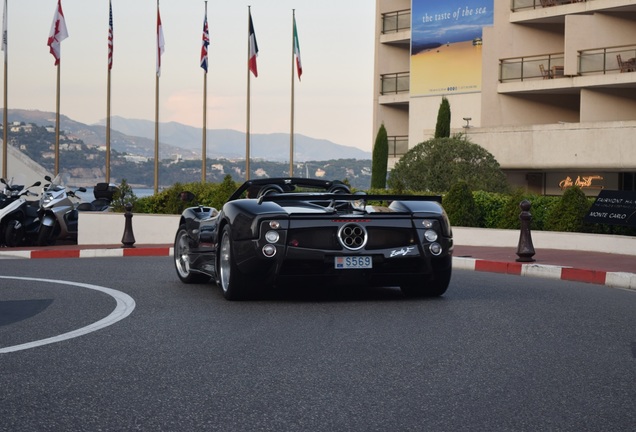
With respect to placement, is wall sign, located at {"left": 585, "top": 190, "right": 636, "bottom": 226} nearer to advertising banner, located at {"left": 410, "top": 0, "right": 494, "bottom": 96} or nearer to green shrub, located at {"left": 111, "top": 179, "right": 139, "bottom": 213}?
green shrub, located at {"left": 111, "top": 179, "right": 139, "bottom": 213}

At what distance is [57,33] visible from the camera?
1763 inches

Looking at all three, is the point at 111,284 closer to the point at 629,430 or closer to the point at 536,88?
the point at 629,430

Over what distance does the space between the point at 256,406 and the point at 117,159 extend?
107 m

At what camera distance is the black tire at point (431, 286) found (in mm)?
10555

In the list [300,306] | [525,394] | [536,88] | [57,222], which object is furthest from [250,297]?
[536,88]

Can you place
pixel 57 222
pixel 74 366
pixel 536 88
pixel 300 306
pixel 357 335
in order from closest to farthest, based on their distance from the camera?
1. pixel 74 366
2. pixel 357 335
3. pixel 300 306
4. pixel 57 222
5. pixel 536 88

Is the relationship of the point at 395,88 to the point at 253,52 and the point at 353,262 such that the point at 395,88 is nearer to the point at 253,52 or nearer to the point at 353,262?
the point at 253,52

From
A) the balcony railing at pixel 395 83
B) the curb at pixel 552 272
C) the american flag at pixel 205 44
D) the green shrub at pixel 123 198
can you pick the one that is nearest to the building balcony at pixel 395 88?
the balcony railing at pixel 395 83

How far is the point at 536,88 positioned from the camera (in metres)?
A: 42.9

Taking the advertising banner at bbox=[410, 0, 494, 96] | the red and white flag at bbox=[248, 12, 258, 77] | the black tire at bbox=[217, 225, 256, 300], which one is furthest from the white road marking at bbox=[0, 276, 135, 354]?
the advertising banner at bbox=[410, 0, 494, 96]

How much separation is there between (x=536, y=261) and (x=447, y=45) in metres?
34.8

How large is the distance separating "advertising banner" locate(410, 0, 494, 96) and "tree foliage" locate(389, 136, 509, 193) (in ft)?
50.3

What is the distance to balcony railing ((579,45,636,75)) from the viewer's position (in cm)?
3975

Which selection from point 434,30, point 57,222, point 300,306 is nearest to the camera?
point 300,306
